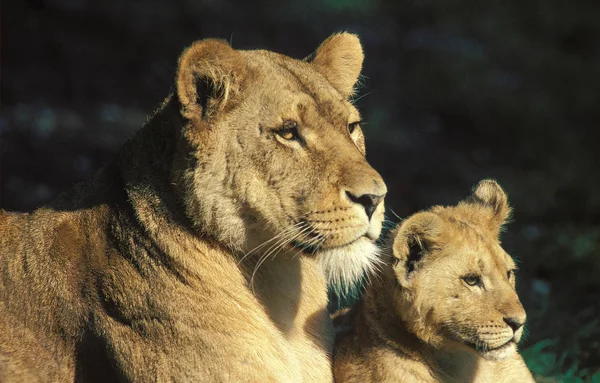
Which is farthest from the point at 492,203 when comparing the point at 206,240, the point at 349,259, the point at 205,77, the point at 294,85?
the point at 205,77

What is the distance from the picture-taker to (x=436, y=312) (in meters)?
3.62

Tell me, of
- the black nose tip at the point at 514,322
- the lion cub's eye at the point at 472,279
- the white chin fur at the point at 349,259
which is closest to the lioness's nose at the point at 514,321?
the black nose tip at the point at 514,322

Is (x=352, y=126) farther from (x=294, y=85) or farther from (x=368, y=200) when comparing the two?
(x=368, y=200)

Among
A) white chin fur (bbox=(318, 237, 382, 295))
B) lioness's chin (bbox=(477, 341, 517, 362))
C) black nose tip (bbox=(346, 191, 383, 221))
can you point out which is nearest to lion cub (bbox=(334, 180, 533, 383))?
lioness's chin (bbox=(477, 341, 517, 362))

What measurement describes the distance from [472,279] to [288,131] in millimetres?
931

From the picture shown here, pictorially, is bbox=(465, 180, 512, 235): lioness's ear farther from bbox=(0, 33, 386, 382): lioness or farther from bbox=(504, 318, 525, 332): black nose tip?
bbox=(0, 33, 386, 382): lioness

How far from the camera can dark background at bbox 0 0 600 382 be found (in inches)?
264

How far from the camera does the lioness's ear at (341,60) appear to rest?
381cm

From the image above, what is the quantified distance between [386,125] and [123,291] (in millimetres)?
3970

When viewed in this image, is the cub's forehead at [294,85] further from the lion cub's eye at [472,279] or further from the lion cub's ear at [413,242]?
the lion cub's eye at [472,279]

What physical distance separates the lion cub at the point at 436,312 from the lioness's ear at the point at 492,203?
23 centimetres

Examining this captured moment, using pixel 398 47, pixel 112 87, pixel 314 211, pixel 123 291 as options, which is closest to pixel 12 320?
pixel 123 291

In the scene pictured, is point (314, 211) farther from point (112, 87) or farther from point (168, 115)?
point (112, 87)

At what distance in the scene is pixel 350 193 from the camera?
3.16m
